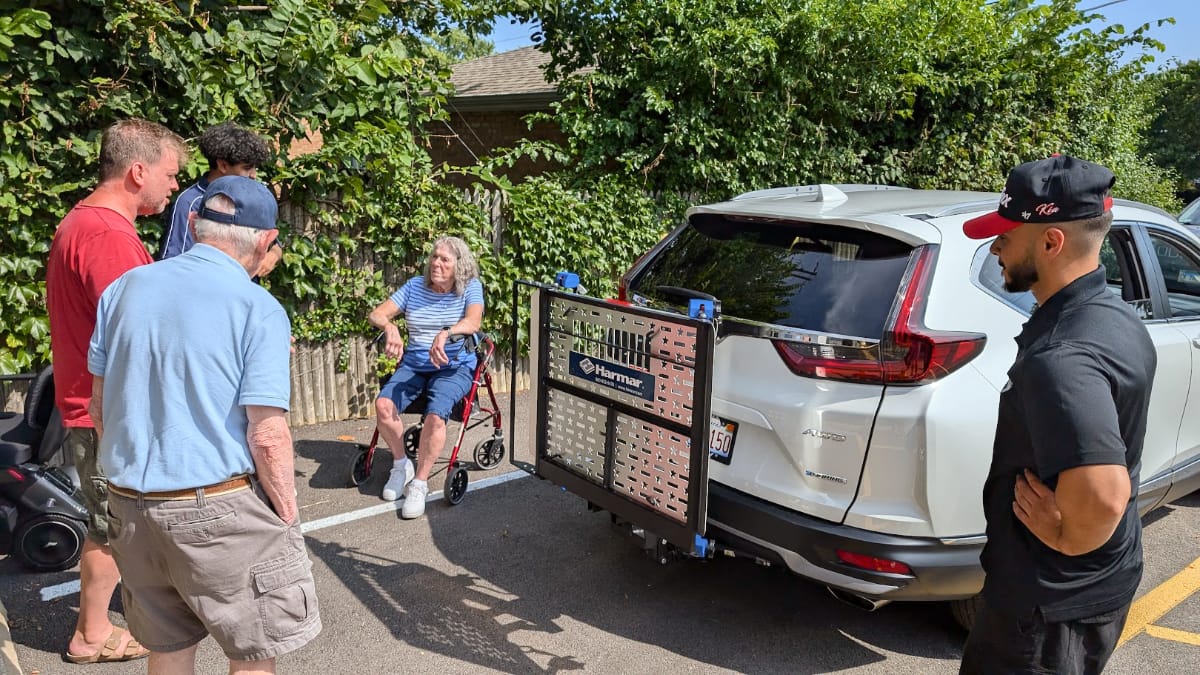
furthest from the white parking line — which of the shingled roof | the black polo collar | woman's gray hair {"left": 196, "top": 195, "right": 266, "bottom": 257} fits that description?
the shingled roof

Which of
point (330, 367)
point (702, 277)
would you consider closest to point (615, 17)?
point (330, 367)

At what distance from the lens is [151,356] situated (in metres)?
2.32

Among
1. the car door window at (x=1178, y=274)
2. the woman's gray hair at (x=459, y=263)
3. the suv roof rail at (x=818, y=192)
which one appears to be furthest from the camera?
the woman's gray hair at (x=459, y=263)

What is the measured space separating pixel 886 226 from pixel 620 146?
5.64m

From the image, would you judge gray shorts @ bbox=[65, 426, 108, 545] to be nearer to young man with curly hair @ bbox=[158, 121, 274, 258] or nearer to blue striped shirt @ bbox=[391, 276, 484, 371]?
young man with curly hair @ bbox=[158, 121, 274, 258]

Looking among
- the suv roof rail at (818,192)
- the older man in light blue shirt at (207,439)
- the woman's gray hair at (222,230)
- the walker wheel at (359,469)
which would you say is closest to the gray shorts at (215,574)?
the older man in light blue shirt at (207,439)

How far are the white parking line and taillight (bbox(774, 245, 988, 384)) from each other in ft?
8.37

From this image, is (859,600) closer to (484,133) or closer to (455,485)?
(455,485)

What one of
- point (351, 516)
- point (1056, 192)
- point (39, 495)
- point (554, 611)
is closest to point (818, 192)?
point (1056, 192)

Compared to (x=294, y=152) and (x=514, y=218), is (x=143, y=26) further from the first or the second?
(x=514, y=218)

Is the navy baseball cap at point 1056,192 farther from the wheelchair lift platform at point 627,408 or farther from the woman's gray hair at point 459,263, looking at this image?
the woman's gray hair at point 459,263

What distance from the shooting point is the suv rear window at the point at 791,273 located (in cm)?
323

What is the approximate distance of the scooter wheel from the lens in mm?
3996

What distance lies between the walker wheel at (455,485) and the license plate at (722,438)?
2.09 m
